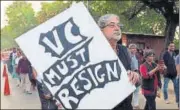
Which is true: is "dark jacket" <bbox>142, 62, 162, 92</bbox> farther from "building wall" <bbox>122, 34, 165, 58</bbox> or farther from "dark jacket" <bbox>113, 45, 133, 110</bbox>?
"building wall" <bbox>122, 34, 165, 58</bbox>

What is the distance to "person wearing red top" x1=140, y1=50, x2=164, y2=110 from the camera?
7.46 m

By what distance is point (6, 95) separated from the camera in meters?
14.3

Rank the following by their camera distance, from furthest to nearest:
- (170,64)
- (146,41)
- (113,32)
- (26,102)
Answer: (146,41) → (26,102) → (170,64) → (113,32)

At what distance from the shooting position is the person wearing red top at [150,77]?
24.5ft

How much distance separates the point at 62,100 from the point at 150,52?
5063mm

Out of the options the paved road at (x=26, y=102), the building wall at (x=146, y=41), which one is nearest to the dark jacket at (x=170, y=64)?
the paved road at (x=26, y=102)

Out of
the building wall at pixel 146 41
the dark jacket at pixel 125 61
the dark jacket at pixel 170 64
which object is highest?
the dark jacket at pixel 125 61

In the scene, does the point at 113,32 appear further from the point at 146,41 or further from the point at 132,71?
the point at 146,41

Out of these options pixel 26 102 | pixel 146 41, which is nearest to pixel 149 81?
pixel 26 102

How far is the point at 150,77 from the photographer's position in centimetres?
751

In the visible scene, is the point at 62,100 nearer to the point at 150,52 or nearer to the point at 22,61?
the point at 150,52

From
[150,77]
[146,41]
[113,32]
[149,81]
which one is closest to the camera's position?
[113,32]

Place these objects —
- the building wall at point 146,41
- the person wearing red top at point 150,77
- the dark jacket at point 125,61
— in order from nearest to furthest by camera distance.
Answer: the dark jacket at point 125,61 → the person wearing red top at point 150,77 → the building wall at point 146,41

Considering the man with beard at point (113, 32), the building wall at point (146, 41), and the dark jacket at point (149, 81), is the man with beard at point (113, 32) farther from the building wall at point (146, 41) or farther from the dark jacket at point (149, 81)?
the building wall at point (146, 41)
